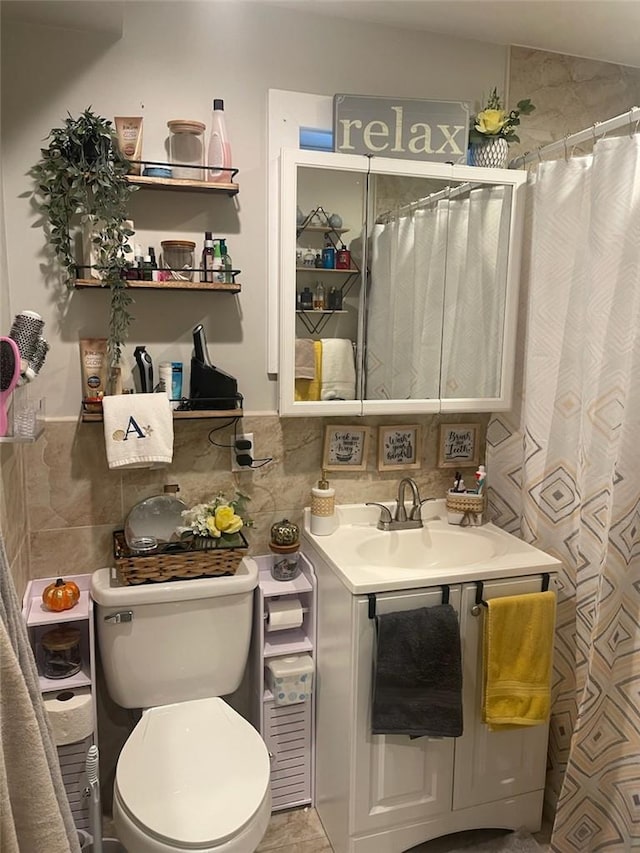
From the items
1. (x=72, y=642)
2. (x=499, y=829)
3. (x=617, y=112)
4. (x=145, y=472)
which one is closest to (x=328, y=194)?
(x=145, y=472)

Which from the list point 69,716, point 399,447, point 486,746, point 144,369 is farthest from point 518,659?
point 144,369

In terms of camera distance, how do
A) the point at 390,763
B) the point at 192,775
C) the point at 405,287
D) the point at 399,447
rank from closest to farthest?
the point at 192,775 → the point at 390,763 → the point at 405,287 → the point at 399,447

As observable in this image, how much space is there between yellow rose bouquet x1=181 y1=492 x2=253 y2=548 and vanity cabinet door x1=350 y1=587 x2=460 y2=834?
17.4 inches

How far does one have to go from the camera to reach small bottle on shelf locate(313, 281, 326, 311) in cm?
205

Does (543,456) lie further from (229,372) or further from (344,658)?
(229,372)

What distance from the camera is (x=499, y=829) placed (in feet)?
6.81

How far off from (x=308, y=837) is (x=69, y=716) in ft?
2.86

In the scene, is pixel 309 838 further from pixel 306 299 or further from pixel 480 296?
pixel 480 296

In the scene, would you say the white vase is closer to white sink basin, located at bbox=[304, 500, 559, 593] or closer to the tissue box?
white sink basin, located at bbox=[304, 500, 559, 593]

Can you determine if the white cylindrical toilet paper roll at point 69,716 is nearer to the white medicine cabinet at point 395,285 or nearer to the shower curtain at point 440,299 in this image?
the white medicine cabinet at point 395,285

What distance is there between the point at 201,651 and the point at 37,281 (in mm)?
1184

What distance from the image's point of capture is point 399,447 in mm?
2318

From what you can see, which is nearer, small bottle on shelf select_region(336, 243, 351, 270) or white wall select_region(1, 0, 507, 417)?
white wall select_region(1, 0, 507, 417)

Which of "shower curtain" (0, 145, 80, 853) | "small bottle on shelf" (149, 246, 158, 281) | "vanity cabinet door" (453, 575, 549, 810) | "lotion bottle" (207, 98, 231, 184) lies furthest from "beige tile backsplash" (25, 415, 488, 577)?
"shower curtain" (0, 145, 80, 853)
